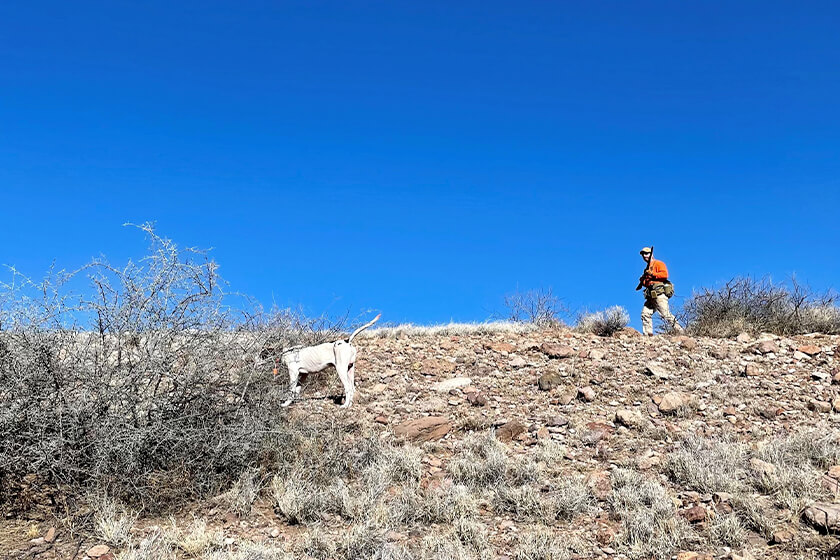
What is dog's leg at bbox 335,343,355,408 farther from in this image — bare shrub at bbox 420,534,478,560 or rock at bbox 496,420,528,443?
bare shrub at bbox 420,534,478,560

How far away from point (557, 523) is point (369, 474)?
192cm

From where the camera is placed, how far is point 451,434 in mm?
8047

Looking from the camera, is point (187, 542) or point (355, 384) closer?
point (187, 542)

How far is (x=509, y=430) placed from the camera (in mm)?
7926

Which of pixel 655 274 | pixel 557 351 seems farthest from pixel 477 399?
pixel 655 274

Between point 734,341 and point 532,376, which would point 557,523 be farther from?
point 734,341

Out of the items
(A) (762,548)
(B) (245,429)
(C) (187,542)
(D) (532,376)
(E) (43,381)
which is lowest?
(A) (762,548)

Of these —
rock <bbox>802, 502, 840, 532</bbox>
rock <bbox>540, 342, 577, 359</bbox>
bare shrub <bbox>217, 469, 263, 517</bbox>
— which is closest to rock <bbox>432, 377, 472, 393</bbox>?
rock <bbox>540, 342, 577, 359</bbox>

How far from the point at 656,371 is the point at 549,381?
5.65 feet

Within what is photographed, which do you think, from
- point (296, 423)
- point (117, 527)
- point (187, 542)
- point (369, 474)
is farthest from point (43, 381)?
point (369, 474)

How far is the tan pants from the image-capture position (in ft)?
44.3

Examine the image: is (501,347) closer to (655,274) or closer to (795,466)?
(655,274)

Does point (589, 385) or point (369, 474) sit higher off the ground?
point (589, 385)

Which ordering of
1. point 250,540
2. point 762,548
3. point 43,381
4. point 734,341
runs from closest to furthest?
point 762,548, point 250,540, point 43,381, point 734,341
